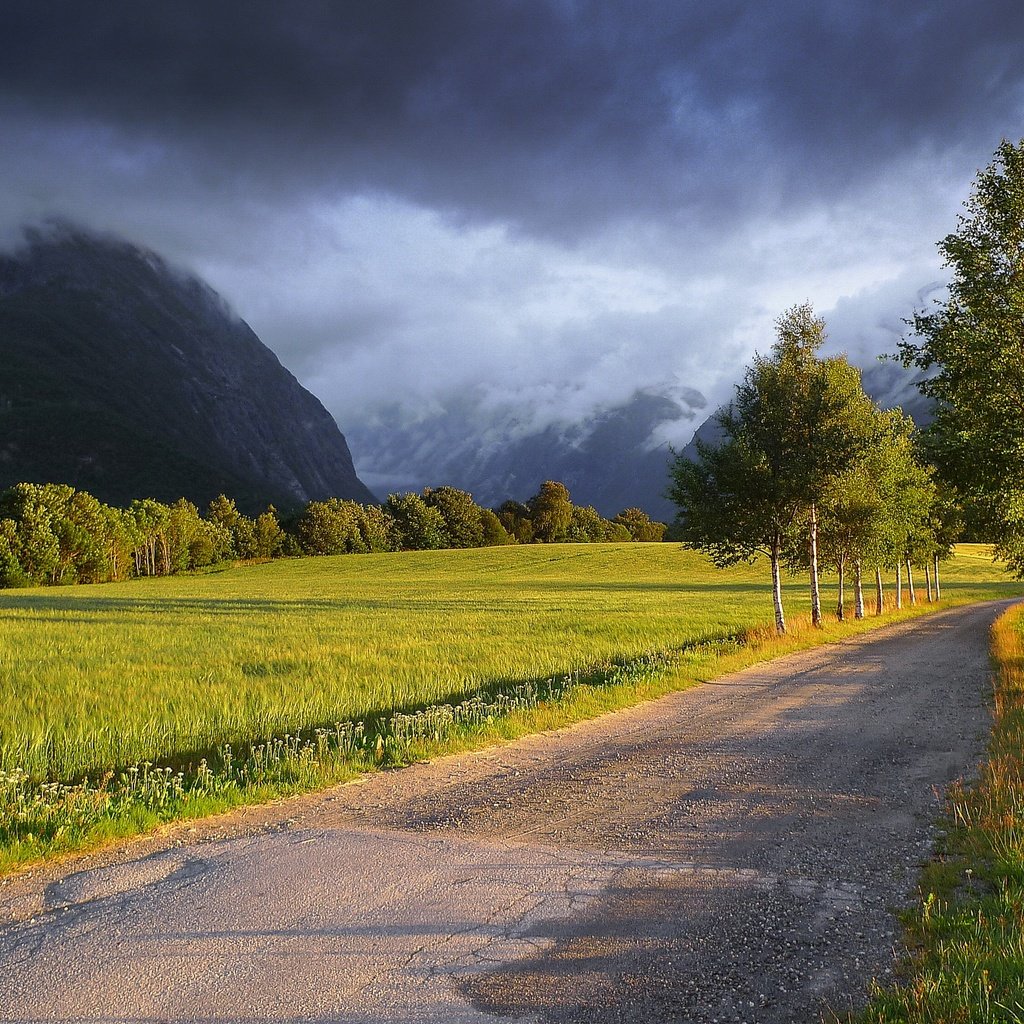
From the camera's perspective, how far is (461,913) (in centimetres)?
561

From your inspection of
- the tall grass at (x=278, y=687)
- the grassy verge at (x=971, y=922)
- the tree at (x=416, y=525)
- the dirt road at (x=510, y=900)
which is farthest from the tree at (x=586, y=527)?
the grassy verge at (x=971, y=922)

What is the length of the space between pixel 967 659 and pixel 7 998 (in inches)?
929

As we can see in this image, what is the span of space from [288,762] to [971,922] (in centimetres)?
799

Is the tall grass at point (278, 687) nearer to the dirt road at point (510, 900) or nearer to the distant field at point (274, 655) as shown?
the distant field at point (274, 655)

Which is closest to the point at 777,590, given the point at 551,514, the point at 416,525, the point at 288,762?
the point at 288,762

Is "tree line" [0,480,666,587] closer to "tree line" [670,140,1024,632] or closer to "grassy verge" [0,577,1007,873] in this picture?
"tree line" [670,140,1024,632]

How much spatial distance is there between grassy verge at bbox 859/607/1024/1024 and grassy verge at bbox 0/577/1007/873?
6719 millimetres

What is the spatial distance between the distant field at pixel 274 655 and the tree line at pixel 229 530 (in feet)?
198

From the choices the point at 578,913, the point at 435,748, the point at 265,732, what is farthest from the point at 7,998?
the point at 265,732

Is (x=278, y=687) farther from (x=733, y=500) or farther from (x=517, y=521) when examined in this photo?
(x=517, y=521)

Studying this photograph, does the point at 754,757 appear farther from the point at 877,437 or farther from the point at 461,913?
the point at 877,437

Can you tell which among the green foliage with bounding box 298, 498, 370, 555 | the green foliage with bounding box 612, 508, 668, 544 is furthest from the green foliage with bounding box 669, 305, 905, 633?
the green foliage with bounding box 612, 508, 668, 544

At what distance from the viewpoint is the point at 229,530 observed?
136625mm

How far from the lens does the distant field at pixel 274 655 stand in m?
12.6
